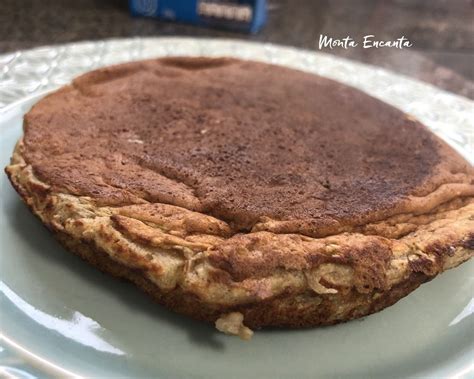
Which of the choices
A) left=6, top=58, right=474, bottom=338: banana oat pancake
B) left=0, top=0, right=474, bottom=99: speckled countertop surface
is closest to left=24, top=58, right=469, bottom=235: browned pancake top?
left=6, top=58, right=474, bottom=338: banana oat pancake

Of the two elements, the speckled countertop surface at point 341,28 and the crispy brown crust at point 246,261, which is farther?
the speckled countertop surface at point 341,28

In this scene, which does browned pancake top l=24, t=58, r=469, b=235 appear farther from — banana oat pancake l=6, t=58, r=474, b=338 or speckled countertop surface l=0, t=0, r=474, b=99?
speckled countertop surface l=0, t=0, r=474, b=99

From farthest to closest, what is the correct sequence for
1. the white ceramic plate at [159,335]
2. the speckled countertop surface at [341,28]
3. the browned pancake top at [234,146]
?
the speckled countertop surface at [341,28]
the browned pancake top at [234,146]
the white ceramic plate at [159,335]

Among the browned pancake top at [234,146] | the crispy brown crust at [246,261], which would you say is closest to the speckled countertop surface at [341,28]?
the browned pancake top at [234,146]

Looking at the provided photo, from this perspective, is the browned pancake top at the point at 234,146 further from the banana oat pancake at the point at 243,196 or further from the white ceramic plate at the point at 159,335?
the white ceramic plate at the point at 159,335

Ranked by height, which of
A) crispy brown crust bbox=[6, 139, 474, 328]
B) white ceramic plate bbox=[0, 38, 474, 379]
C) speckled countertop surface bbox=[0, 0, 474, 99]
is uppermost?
crispy brown crust bbox=[6, 139, 474, 328]

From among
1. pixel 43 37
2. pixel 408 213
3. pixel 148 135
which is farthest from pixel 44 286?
pixel 43 37

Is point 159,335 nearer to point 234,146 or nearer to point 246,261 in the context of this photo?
point 246,261
